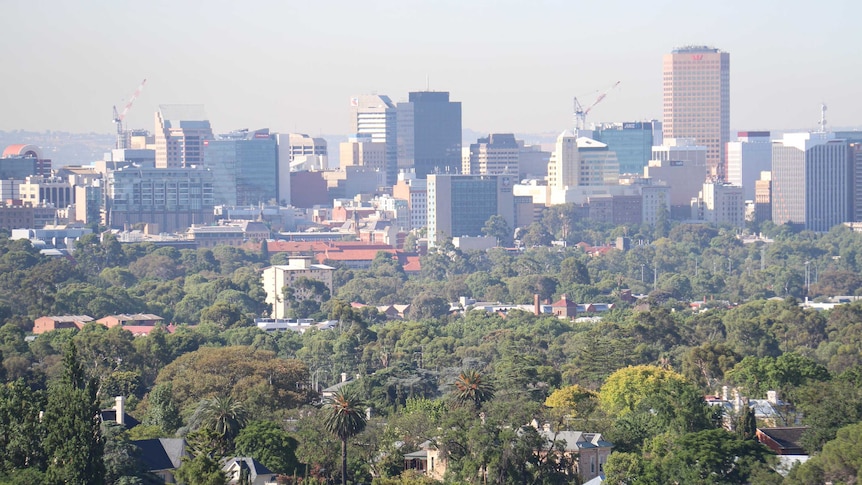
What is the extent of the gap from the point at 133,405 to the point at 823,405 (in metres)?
24.0

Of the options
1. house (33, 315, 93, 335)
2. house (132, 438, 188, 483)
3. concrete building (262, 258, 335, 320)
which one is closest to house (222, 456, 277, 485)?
house (132, 438, 188, 483)

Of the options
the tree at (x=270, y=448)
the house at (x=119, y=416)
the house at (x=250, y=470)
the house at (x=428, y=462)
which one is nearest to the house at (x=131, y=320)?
the house at (x=119, y=416)

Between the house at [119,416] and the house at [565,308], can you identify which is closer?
the house at [119,416]

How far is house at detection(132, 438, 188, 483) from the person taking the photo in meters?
56.3

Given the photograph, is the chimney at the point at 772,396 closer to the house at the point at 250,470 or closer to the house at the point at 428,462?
Answer: the house at the point at 428,462

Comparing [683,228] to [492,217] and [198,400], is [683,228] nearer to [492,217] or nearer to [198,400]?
[492,217]

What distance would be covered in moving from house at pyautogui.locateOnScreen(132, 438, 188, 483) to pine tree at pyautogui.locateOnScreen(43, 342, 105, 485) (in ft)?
15.4

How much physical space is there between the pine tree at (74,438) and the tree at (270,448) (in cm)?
713

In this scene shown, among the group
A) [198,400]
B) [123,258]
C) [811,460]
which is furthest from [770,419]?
[123,258]

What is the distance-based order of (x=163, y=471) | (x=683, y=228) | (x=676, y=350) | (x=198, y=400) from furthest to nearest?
(x=683, y=228) → (x=676, y=350) → (x=198, y=400) → (x=163, y=471)

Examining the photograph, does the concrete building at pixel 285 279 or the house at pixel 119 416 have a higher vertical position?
the house at pixel 119 416

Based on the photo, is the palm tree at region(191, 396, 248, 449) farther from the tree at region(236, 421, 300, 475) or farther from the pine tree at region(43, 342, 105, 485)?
the pine tree at region(43, 342, 105, 485)

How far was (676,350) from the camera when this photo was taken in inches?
3679

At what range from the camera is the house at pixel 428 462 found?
5934 cm
